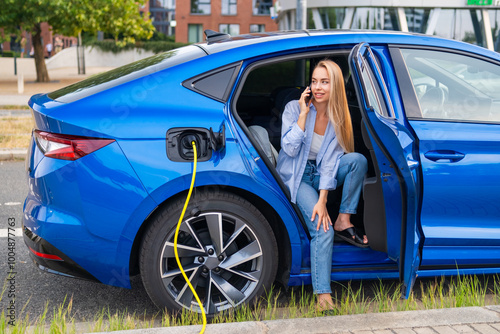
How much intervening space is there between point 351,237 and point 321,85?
0.90 m

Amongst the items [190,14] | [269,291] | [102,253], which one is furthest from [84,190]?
[190,14]

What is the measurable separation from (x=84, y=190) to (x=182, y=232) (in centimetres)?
55

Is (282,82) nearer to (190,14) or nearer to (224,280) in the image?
(224,280)

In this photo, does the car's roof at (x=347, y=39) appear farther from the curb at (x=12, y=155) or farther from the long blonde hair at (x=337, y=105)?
the curb at (x=12, y=155)

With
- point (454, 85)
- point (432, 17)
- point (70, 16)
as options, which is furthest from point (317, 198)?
point (432, 17)

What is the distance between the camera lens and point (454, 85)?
3.66 m

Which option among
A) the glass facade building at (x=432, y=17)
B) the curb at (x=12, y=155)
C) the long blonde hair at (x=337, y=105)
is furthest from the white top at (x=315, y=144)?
the glass facade building at (x=432, y=17)

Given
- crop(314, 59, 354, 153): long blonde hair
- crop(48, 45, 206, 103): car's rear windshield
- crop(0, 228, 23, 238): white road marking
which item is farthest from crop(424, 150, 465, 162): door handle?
crop(0, 228, 23, 238): white road marking

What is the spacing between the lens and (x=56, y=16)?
84.9 feet

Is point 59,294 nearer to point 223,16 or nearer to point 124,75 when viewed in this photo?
point 124,75

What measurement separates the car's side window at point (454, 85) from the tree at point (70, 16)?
23299mm

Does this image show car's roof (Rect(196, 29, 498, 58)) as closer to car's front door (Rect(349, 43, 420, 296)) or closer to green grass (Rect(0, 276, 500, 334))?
car's front door (Rect(349, 43, 420, 296))

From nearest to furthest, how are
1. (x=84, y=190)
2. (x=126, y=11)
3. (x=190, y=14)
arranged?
(x=84, y=190) → (x=126, y=11) → (x=190, y=14)

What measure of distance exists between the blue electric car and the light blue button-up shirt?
152 millimetres
